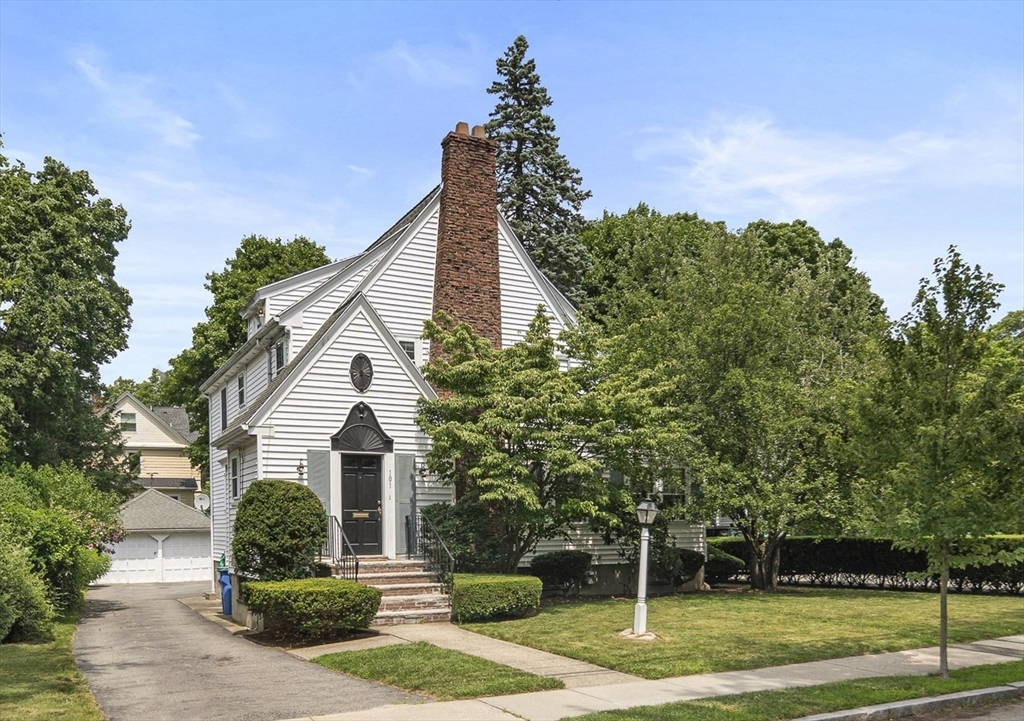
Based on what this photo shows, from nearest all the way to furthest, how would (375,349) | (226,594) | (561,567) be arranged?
(375,349) → (561,567) → (226,594)

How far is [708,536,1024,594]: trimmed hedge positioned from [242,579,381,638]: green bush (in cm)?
1317

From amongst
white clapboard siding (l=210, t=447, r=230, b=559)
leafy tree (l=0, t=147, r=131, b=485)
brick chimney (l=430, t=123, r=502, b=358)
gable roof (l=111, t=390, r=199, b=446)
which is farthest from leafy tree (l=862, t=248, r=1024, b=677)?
gable roof (l=111, t=390, r=199, b=446)

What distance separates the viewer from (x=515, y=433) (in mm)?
18188

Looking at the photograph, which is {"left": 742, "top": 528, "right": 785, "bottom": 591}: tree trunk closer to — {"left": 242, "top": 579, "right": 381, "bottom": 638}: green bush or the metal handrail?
the metal handrail

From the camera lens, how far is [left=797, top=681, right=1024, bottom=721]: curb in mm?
9086

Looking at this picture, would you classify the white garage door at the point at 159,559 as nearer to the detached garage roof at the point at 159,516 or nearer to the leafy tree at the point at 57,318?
the detached garage roof at the point at 159,516

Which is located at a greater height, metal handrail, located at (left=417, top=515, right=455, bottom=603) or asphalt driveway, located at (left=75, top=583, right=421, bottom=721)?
metal handrail, located at (left=417, top=515, right=455, bottom=603)

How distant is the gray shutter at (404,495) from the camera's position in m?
19.9

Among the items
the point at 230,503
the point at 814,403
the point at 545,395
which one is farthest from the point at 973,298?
the point at 230,503

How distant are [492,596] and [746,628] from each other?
177 inches

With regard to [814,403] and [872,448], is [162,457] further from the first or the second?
[872,448]

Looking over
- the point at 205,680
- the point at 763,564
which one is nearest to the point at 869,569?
the point at 763,564

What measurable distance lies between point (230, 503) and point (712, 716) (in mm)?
16386

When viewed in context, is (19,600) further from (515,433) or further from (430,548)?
(515,433)
